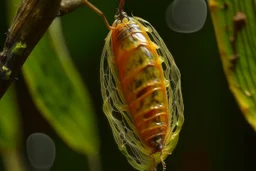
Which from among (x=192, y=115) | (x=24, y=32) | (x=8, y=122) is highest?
(x=24, y=32)

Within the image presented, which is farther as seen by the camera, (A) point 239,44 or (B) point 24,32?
(A) point 239,44

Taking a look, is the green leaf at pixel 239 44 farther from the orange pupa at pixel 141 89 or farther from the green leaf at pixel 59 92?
the green leaf at pixel 59 92

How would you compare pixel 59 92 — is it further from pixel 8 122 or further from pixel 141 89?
pixel 141 89

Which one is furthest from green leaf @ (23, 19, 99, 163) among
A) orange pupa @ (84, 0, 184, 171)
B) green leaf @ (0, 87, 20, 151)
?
orange pupa @ (84, 0, 184, 171)

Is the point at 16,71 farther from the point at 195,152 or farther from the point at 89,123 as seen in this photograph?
the point at 195,152

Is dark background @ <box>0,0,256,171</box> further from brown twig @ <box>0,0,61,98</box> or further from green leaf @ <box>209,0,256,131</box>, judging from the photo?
brown twig @ <box>0,0,61,98</box>

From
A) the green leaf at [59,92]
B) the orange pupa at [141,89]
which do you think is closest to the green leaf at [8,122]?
the green leaf at [59,92]

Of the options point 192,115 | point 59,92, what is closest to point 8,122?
point 59,92

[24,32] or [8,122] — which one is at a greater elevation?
[24,32]
